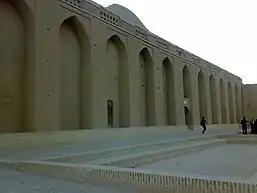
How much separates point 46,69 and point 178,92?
11405 mm

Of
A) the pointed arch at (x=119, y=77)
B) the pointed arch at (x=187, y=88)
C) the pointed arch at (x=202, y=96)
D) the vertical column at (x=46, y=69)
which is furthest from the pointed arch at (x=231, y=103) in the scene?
the vertical column at (x=46, y=69)

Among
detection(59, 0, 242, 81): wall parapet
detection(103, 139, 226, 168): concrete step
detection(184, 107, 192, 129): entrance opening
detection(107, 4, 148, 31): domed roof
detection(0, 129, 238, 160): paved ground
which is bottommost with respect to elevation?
detection(103, 139, 226, 168): concrete step

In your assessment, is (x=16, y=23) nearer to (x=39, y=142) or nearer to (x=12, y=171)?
(x=39, y=142)

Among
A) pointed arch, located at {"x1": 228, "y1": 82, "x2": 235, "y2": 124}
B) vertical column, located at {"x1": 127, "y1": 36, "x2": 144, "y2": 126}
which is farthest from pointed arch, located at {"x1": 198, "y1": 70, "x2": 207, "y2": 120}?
vertical column, located at {"x1": 127, "y1": 36, "x2": 144, "y2": 126}

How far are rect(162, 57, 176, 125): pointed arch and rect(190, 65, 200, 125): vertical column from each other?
9.16 ft

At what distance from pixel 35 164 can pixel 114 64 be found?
1071 cm

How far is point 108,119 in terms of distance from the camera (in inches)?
551

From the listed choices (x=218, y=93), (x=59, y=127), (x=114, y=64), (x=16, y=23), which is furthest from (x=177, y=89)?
(x=16, y=23)

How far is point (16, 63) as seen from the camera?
968 centimetres

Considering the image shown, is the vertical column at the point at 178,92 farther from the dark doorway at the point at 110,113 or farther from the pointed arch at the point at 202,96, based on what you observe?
the dark doorway at the point at 110,113

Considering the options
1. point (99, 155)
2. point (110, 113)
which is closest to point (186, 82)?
point (110, 113)

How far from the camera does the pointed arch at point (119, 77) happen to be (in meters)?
14.4

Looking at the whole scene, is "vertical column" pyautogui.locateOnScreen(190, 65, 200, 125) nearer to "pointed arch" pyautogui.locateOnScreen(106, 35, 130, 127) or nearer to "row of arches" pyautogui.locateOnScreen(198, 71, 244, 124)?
"row of arches" pyautogui.locateOnScreen(198, 71, 244, 124)

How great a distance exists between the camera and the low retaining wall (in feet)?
8.77
